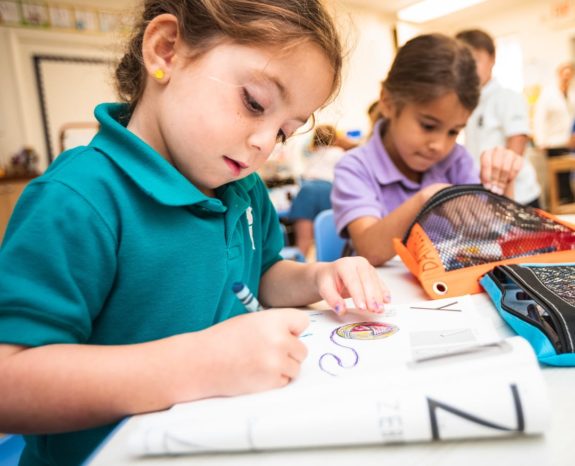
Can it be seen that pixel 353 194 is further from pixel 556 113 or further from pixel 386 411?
pixel 556 113

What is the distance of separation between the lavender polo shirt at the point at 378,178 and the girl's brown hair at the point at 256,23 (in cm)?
53

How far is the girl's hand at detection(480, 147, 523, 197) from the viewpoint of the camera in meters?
0.90

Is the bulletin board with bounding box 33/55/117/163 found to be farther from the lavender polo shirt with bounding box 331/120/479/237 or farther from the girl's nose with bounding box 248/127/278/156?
the girl's nose with bounding box 248/127/278/156

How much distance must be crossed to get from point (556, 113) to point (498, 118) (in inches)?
165

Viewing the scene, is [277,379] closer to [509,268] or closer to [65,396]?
[65,396]

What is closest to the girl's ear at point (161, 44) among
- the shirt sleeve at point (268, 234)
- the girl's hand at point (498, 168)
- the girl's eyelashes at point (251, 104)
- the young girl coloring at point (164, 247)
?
the young girl coloring at point (164, 247)

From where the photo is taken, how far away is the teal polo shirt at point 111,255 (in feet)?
1.23

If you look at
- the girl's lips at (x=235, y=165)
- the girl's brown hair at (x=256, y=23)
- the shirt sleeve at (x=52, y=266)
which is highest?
the girl's brown hair at (x=256, y=23)

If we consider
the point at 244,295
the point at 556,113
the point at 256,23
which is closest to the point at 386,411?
the point at 244,295

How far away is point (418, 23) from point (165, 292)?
6516mm

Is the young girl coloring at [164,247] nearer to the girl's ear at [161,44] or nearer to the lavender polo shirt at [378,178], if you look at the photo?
the girl's ear at [161,44]

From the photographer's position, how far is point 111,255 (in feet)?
1.43

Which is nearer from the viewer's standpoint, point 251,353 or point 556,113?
point 251,353

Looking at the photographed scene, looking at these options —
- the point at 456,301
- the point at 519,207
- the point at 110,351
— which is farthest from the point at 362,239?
the point at 110,351
